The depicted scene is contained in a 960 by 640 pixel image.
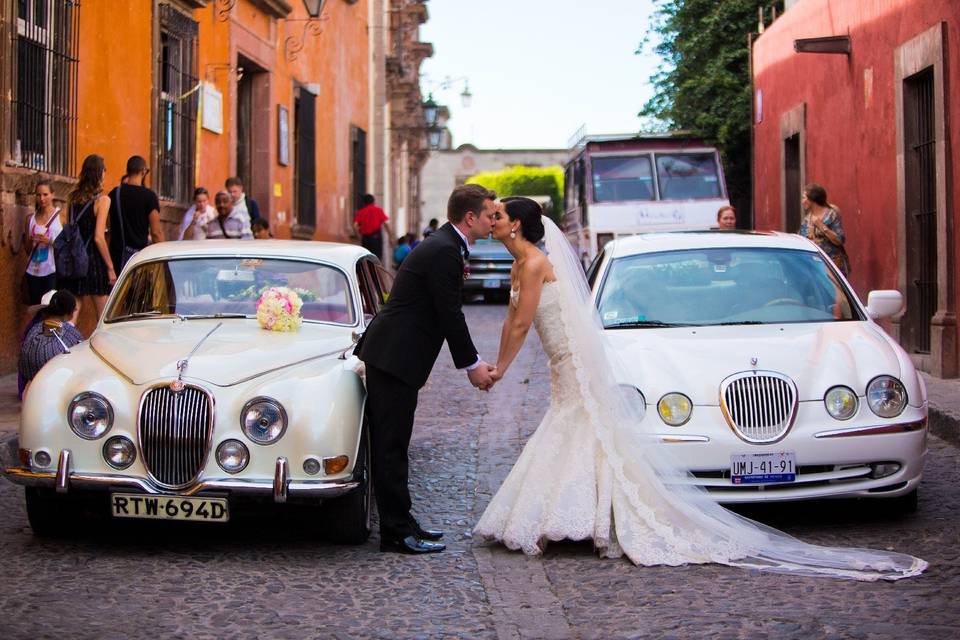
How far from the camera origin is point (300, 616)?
509 cm

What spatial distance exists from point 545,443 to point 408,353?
2.55 ft

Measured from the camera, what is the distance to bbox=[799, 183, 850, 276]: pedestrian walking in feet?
44.2

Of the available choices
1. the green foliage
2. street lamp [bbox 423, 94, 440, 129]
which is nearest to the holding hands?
street lamp [bbox 423, 94, 440, 129]

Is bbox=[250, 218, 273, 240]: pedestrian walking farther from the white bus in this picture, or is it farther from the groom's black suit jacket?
the groom's black suit jacket

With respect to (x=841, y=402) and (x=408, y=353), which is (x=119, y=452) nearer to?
(x=408, y=353)

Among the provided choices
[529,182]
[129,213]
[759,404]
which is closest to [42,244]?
[129,213]

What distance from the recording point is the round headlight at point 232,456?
19.4 ft

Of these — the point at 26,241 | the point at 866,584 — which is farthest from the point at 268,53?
the point at 866,584

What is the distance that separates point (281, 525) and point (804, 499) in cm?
262

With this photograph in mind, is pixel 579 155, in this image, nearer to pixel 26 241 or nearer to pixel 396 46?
pixel 396 46

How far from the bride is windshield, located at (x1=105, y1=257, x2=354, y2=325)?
1449 millimetres

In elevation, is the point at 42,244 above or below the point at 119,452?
above

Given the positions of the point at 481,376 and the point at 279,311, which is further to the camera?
the point at 279,311

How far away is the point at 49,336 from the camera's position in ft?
29.1
